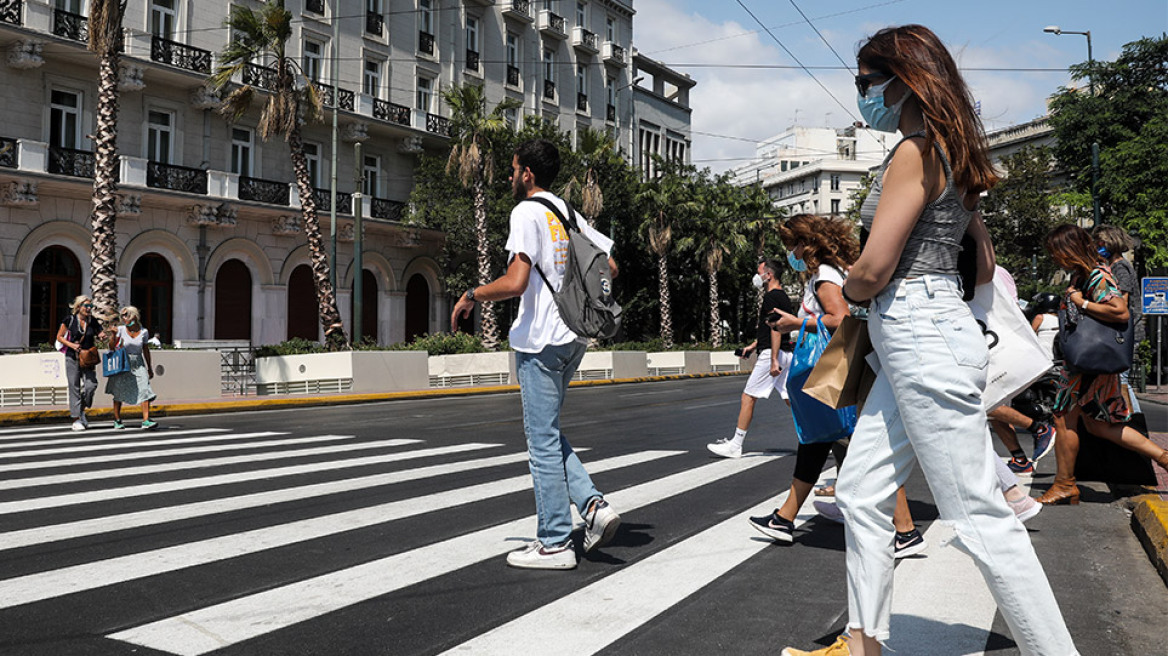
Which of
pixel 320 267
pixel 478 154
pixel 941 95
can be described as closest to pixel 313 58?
pixel 478 154

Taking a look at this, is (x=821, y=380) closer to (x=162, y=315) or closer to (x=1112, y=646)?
(x=1112, y=646)

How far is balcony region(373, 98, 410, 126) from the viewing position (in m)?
33.5

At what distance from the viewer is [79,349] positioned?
12258 millimetres

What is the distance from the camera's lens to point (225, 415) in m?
15.3

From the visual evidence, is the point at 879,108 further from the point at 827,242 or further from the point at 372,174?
the point at 372,174

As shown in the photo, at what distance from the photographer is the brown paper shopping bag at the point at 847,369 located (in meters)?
2.92

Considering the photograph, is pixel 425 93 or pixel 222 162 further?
pixel 425 93

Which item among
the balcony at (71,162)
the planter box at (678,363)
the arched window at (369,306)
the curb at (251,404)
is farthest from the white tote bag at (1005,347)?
the arched window at (369,306)

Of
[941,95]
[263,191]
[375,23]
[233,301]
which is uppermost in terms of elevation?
[375,23]

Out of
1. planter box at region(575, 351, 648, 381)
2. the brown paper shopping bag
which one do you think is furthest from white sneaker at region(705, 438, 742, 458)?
planter box at region(575, 351, 648, 381)

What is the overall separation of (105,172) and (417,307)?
18419 millimetres

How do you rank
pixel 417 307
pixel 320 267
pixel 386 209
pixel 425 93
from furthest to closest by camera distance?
pixel 425 93
pixel 417 307
pixel 386 209
pixel 320 267

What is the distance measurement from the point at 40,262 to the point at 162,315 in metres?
3.78

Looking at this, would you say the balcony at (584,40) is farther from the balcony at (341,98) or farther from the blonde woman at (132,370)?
the blonde woman at (132,370)
